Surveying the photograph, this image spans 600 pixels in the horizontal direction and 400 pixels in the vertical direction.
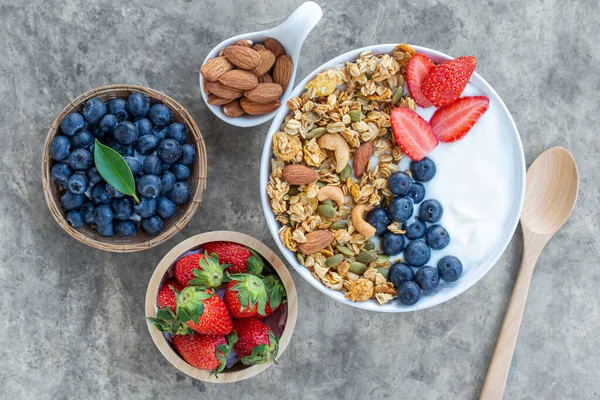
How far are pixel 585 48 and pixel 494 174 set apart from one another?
1.65ft

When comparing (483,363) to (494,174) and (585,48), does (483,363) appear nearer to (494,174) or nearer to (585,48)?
(494,174)

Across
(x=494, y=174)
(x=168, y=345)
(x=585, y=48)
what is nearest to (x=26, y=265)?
(x=168, y=345)

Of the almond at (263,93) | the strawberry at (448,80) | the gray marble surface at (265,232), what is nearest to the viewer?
the strawberry at (448,80)

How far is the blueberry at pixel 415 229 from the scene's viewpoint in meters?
1.24

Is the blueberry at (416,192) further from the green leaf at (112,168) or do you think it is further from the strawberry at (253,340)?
the green leaf at (112,168)

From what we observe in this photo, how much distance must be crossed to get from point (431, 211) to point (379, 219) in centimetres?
10

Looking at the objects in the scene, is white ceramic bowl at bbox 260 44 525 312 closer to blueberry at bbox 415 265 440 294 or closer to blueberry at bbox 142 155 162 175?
blueberry at bbox 415 265 440 294

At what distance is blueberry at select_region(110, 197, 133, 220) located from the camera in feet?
4.15

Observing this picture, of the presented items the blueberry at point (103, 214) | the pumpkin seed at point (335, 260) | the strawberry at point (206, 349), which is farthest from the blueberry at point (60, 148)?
the pumpkin seed at point (335, 260)

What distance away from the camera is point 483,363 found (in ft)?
4.97

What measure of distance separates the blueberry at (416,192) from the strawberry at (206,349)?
1.45 feet

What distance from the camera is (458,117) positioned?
48.3 inches

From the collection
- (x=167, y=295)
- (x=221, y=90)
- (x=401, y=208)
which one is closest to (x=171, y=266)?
(x=167, y=295)

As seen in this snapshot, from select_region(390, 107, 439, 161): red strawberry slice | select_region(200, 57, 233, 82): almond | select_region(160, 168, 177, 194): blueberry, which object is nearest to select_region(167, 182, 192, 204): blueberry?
select_region(160, 168, 177, 194): blueberry
